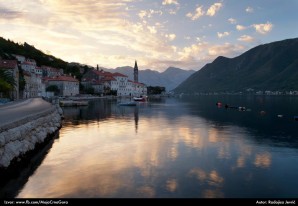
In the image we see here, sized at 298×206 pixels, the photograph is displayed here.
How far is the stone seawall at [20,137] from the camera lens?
2523 centimetres

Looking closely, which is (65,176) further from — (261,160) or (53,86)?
(53,86)

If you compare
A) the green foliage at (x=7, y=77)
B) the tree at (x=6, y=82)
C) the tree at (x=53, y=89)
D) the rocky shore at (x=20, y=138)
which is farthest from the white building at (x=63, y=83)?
the rocky shore at (x=20, y=138)

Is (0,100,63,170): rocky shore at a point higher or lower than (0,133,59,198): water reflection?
higher

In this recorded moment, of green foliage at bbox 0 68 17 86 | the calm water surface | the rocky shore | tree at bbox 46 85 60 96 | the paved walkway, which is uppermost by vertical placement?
green foliage at bbox 0 68 17 86

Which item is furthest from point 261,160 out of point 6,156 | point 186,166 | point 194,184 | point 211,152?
point 6,156

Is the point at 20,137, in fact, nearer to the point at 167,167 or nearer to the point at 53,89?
the point at 167,167

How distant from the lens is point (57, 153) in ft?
113

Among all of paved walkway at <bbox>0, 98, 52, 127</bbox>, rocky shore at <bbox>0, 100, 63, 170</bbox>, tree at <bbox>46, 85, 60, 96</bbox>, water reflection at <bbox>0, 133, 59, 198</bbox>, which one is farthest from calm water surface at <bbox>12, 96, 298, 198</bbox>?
tree at <bbox>46, 85, 60, 96</bbox>

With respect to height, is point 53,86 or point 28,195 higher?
point 53,86

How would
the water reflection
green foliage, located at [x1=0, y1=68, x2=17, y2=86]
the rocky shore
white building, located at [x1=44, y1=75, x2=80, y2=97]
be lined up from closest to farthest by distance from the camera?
the water reflection < the rocky shore < green foliage, located at [x1=0, y1=68, x2=17, y2=86] < white building, located at [x1=44, y1=75, x2=80, y2=97]

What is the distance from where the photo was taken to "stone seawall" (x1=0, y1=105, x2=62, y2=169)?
2523cm

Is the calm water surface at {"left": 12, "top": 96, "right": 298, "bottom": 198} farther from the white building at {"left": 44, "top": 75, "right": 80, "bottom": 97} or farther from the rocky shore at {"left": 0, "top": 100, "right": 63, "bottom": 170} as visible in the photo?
the white building at {"left": 44, "top": 75, "right": 80, "bottom": 97}

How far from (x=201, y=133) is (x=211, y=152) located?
1509cm

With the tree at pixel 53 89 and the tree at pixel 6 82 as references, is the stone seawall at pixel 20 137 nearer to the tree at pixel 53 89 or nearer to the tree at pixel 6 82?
the tree at pixel 6 82
